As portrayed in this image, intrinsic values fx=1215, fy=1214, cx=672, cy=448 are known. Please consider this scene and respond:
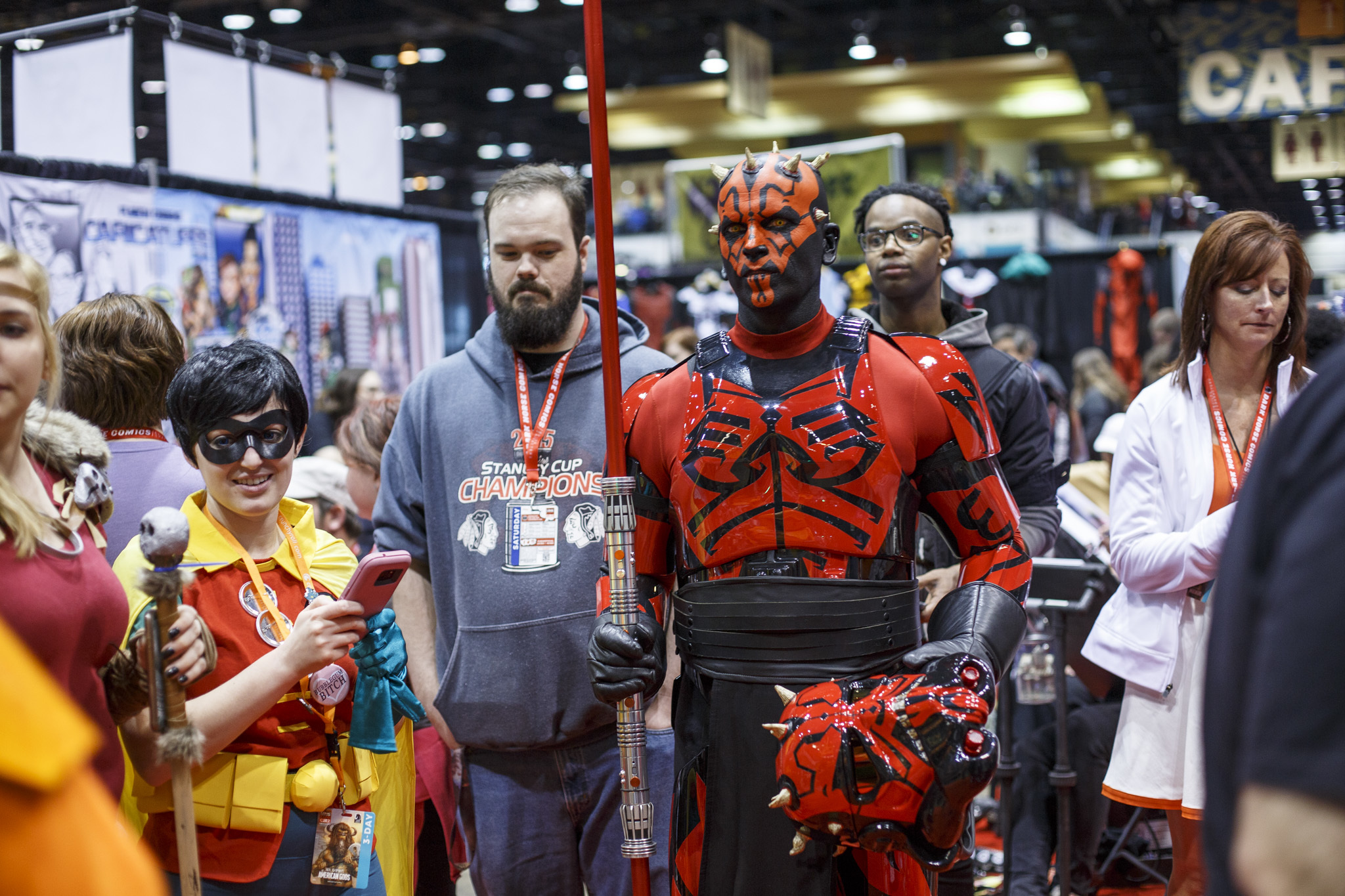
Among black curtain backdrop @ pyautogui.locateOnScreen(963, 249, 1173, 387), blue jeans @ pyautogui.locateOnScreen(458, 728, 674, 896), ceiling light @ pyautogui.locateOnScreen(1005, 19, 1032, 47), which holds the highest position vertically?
ceiling light @ pyautogui.locateOnScreen(1005, 19, 1032, 47)

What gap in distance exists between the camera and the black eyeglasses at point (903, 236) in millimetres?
3342

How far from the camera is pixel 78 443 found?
177cm

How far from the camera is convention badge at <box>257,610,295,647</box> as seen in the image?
83.3 inches

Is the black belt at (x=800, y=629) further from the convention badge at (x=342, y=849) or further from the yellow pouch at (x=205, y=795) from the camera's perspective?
the yellow pouch at (x=205, y=795)

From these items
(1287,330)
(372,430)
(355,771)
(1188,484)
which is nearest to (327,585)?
(355,771)

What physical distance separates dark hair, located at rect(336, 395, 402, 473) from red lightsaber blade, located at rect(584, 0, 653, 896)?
1.58 meters

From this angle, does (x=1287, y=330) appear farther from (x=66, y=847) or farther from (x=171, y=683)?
(x=66, y=847)

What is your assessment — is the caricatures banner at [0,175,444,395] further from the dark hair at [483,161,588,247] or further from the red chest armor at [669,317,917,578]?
the red chest armor at [669,317,917,578]

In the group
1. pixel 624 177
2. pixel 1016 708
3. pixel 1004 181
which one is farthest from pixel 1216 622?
pixel 624 177

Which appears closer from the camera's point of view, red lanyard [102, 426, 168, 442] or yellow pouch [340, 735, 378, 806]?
yellow pouch [340, 735, 378, 806]

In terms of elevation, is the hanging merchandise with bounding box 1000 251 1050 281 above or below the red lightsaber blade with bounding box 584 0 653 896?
above

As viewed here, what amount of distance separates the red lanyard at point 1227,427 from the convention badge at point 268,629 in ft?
6.72

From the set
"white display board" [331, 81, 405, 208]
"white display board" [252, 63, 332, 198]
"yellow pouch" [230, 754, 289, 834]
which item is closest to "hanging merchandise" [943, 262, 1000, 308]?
"white display board" [331, 81, 405, 208]

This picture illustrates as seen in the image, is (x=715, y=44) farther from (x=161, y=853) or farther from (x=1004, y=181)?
(x=161, y=853)
